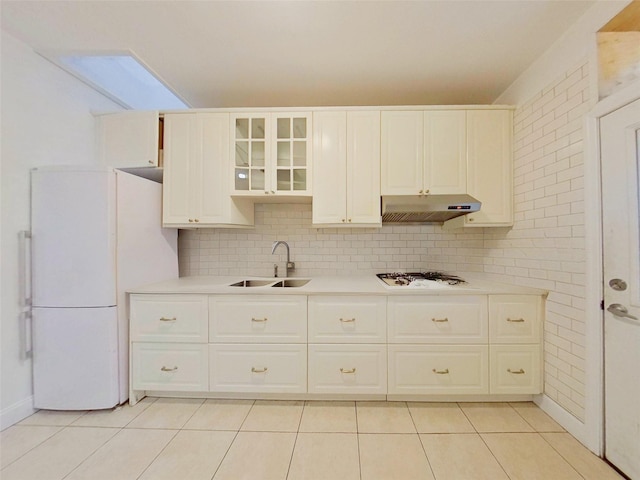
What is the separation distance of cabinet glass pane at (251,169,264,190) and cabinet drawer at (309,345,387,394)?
136 cm

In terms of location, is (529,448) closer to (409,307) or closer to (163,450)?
(409,307)

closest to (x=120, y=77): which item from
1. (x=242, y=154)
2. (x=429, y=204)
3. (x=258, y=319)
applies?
(x=242, y=154)

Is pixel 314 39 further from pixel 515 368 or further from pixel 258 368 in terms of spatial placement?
pixel 515 368

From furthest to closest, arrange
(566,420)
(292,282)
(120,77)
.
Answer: (292,282) < (120,77) < (566,420)

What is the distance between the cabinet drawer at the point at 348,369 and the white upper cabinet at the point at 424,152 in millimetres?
1283

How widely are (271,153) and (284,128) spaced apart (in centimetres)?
24

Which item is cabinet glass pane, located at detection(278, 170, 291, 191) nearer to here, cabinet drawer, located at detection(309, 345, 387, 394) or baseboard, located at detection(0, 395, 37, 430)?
cabinet drawer, located at detection(309, 345, 387, 394)

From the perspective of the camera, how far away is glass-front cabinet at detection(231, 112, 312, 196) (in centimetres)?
223

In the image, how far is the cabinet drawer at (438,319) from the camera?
6.29 ft

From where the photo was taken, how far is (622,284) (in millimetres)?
1393

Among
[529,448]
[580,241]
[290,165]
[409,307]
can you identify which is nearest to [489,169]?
[580,241]

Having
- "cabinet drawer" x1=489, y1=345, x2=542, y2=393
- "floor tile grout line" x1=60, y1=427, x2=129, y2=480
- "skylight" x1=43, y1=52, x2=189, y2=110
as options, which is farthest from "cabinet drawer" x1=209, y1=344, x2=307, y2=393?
"skylight" x1=43, y1=52, x2=189, y2=110

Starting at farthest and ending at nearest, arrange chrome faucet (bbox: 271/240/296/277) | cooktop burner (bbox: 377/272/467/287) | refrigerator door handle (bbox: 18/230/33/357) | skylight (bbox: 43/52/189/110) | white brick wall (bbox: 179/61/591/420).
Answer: chrome faucet (bbox: 271/240/296/277) < cooktop burner (bbox: 377/272/467/287) < skylight (bbox: 43/52/189/110) < refrigerator door handle (bbox: 18/230/33/357) < white brick wall (bbox: 179/61/591/420)

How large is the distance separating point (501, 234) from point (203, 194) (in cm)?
257
